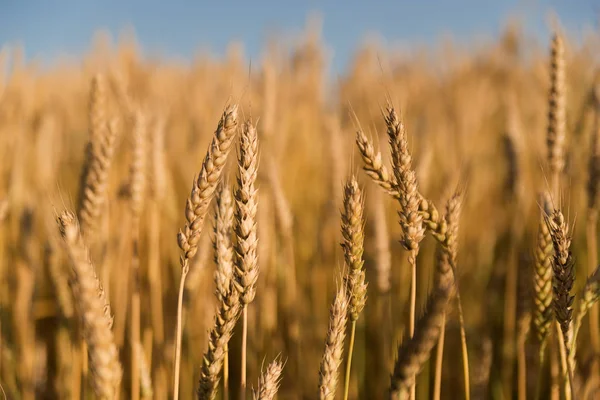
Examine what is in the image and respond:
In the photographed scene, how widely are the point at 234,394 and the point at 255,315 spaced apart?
40cm

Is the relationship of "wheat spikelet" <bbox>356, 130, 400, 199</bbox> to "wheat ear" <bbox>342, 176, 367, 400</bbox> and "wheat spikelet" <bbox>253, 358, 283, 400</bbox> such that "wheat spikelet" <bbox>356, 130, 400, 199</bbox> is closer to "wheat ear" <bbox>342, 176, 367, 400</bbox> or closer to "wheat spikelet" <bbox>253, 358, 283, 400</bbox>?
"wheat ear" <bbox>342, 176, 367, 400</bbox>

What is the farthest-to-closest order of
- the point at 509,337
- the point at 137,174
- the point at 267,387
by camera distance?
the point at 509,337, the point at 137,174, the point at 267,387

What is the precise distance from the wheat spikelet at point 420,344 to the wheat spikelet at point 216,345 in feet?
0.88

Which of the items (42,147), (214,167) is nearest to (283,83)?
(42,147)

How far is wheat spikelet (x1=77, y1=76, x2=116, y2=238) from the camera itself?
1.18 meters

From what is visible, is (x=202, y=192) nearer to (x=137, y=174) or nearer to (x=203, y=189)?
(x=203, y=189)

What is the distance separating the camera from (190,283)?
4.53ft

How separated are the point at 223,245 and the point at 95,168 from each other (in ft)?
1.77

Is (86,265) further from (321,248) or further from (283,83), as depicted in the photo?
(283,83)

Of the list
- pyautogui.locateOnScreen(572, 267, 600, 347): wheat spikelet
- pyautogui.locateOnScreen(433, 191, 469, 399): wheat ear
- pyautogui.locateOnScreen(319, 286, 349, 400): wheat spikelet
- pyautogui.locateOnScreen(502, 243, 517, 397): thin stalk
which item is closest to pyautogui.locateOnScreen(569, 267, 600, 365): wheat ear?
pyautogui.locateOnScreen(572, 267, 600, 347): wheat spikelet

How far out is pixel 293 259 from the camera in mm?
2193

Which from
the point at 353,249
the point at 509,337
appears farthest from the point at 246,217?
the point at 509,337

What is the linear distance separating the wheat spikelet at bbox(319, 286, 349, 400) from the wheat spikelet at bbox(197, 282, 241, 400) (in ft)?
0.51

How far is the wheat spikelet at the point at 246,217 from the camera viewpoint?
792mm
